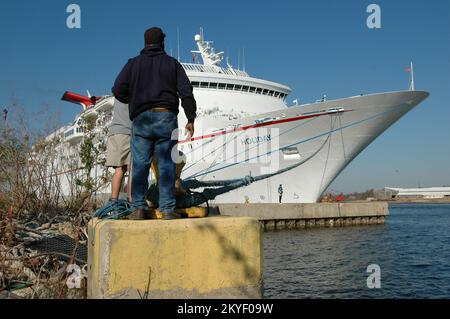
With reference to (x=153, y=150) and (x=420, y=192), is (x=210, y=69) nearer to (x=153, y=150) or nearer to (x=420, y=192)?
(x=153, y=150)

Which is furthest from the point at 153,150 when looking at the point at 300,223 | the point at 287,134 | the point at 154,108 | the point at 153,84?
the point at 300,223

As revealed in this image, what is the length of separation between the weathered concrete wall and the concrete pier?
45.1ft

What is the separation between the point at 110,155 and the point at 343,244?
38.4 ft

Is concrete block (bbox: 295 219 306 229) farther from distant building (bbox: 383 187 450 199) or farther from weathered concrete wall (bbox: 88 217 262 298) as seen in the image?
distant building (bbox: 383 187 450 199)

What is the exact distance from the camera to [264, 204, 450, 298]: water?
7523mm

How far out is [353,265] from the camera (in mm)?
10008

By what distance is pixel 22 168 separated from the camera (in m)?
6.37

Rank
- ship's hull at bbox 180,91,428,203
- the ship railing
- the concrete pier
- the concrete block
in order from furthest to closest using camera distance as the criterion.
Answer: the ship railing
the concrete block
the concrete pier
ship's hull at bbox 180,91,428,203

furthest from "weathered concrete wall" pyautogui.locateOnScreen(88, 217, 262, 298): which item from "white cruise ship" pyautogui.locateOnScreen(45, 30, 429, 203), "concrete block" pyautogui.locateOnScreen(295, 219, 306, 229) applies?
"concrete block" pyautogui.locateOnScreen(295, 219, 306, 229)

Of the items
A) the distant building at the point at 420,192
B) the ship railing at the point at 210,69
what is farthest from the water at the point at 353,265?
the distant building at the point at 420,192

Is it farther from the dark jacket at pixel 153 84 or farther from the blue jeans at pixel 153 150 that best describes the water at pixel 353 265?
the dark jacket at pixel 153 84

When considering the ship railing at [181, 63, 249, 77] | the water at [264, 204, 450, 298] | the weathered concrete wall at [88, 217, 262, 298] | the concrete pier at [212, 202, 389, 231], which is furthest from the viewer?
the ship railing at [181, 63, 249, 77]

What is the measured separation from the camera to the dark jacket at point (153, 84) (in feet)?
8.32
